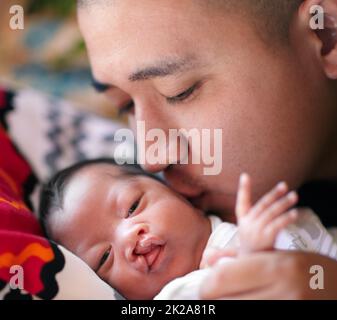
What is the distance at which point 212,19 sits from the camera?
1.07 meters

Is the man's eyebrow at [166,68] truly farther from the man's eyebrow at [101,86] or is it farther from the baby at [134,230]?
the baby at [134,230]

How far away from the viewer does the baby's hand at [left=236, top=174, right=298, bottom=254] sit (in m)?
0.81

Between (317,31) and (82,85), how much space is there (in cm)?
92

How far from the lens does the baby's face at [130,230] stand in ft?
3.51

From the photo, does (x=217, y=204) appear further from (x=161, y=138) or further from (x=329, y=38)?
(x=329, y=38)

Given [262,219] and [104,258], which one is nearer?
[262,219]

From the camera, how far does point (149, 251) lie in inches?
42.2

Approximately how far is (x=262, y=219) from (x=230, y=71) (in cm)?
34

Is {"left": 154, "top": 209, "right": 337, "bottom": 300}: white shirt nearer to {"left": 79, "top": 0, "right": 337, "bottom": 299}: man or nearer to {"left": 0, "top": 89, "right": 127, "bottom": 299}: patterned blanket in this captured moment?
{"left": 79, "top": 0, "right": 337, "bottom": 299}: man

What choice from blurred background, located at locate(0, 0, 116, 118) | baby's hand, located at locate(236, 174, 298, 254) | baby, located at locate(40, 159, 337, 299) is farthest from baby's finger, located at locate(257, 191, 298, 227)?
blurred background, located at locate(0, 0, 116, 118)

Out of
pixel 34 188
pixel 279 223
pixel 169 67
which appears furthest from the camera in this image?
pixel 34 188

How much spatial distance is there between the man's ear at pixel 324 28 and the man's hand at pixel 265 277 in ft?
1.40

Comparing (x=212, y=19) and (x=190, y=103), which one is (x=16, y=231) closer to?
(x=190, y=103)

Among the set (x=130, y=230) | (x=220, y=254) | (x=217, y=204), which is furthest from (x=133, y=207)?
(x=220, y=254)
